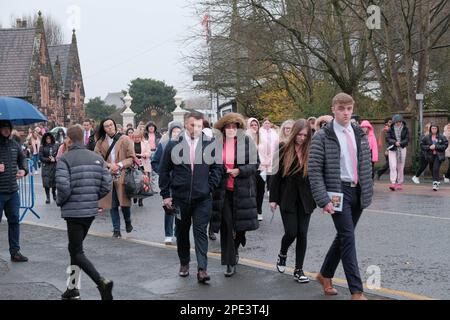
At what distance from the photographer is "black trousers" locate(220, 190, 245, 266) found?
7.59 meters

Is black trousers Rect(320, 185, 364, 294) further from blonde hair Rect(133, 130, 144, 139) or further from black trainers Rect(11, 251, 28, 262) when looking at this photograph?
blonde hair Rect(133, 130, 144, 139)

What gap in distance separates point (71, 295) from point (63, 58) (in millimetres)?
60229

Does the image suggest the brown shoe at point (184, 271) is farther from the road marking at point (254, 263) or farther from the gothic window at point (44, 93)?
the gothic window at point (44, 93)

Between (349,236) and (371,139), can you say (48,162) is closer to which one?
(371,139)

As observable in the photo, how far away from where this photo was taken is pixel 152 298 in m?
6.64

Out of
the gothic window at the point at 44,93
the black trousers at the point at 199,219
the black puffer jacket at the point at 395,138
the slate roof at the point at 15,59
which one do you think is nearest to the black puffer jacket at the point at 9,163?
the black trousers at the point at 199,219

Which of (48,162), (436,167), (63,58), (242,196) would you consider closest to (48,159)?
(48,162)

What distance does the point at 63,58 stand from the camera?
64.0 meters

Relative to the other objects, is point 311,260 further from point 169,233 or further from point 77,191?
point 77,191

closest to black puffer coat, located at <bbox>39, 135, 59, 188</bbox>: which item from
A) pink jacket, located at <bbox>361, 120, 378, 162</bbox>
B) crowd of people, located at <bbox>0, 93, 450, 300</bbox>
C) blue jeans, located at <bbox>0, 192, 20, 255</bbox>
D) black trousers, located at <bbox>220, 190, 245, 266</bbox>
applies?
crowd of people, located at <bbox>0, 93, 450, 300</bbox>

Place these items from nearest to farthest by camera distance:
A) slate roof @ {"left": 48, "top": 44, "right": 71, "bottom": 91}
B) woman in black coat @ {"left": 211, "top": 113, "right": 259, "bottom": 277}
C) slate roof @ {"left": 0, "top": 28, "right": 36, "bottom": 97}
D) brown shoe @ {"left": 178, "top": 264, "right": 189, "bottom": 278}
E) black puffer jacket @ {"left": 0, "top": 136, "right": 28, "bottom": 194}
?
brown shoe @ {"left": 178, "top": 264, "right": 189, "bottom": 278}
woman in black coat @ {"left": 211, "top": 113, "right": 259, "bottom": 277}
black puffer jacket @ {"left": 0, "top": 136, "right": 28, "bottom": 194}
slate roof @ {"left": 0, "top": 28, "right": 36, "bottom": 97}
slate roof @ {"left": 48, "top": 44, "right": 71, "bottom": 91}

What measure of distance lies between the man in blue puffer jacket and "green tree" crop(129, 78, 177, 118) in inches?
2024

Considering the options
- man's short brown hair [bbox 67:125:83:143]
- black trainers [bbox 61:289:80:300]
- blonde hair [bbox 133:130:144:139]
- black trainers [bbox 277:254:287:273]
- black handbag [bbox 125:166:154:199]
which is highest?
blonde hair [bbox 133:130:144:139]
